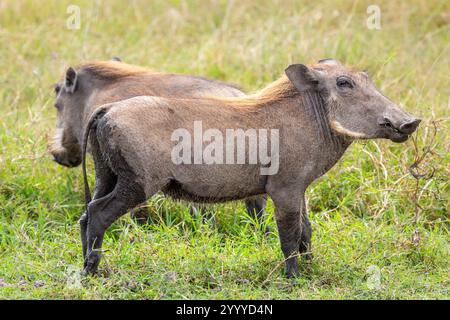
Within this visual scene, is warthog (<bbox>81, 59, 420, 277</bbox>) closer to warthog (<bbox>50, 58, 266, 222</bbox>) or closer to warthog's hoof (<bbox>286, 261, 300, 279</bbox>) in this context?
warthog's hoof (<bbox>286, 261, 300, 279</bbox>)

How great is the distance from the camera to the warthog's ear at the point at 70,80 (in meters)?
6.63

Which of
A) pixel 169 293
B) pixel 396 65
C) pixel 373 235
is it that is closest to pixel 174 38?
pixel 396 65

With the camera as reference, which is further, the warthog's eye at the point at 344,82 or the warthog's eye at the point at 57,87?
the warthog's eye at the point at 57,87

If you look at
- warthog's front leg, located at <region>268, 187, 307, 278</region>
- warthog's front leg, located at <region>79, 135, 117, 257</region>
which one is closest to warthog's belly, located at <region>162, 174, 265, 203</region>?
warthog's front leg, located at <region>268, 187, 307, 278</region>

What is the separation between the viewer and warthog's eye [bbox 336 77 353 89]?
509 centimetres

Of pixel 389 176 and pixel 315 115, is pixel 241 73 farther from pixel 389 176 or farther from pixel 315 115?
pixel 315 115

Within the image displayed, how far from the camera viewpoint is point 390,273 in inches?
202

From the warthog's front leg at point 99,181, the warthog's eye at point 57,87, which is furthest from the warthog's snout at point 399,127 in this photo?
the warthog's eye at point 57,87

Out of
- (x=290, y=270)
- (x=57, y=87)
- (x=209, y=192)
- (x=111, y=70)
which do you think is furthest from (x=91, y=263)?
(x=57, y=87)

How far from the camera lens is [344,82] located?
5.10 meters

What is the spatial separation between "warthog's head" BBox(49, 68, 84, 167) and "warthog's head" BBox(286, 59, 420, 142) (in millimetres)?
2123

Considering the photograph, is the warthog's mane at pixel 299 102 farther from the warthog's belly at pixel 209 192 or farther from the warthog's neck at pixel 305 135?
the warthog's belly at pixel 209 192

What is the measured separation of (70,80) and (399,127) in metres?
2.77

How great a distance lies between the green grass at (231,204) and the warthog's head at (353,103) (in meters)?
0.79
